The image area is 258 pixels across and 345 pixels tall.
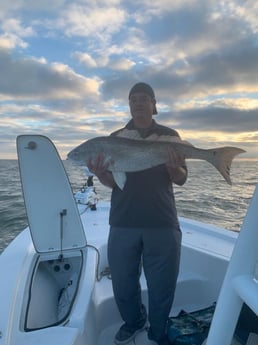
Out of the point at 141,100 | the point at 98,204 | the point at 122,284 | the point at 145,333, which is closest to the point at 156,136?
the point at 141,100

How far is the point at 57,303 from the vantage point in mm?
3455

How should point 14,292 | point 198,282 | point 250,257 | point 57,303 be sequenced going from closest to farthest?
point 250,257 → point 14,292 → point 57,303 → point 198,282

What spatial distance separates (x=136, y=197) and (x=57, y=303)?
1.62 metres

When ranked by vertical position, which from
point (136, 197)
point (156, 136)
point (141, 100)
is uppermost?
point (141, 100)

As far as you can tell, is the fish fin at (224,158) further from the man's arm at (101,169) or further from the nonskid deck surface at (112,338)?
the nonskid deck surface at (112,338)

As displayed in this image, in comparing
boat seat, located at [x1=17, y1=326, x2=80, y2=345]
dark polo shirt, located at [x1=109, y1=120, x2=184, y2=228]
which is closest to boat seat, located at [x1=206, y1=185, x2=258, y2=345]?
boat seat, located at [x1=17, y1=326, x2=80, y2=345]

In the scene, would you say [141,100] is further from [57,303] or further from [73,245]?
[57,303]

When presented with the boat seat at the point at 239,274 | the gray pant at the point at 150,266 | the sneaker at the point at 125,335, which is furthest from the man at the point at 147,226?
the boat seat at the point at 239,274

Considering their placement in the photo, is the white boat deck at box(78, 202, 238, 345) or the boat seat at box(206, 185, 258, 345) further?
the white boat deck at box(78, 202, 238, 345)

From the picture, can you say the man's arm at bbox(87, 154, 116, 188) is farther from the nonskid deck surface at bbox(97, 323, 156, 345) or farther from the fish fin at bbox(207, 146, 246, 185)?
the nonskid deck surface at bbox(97, 323, 156, 345)

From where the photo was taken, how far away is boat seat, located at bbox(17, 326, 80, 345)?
2.14 m

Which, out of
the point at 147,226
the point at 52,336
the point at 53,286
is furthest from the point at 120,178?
the point at 53,286

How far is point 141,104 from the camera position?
9.37ft

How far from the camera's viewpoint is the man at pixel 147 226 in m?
2.75
